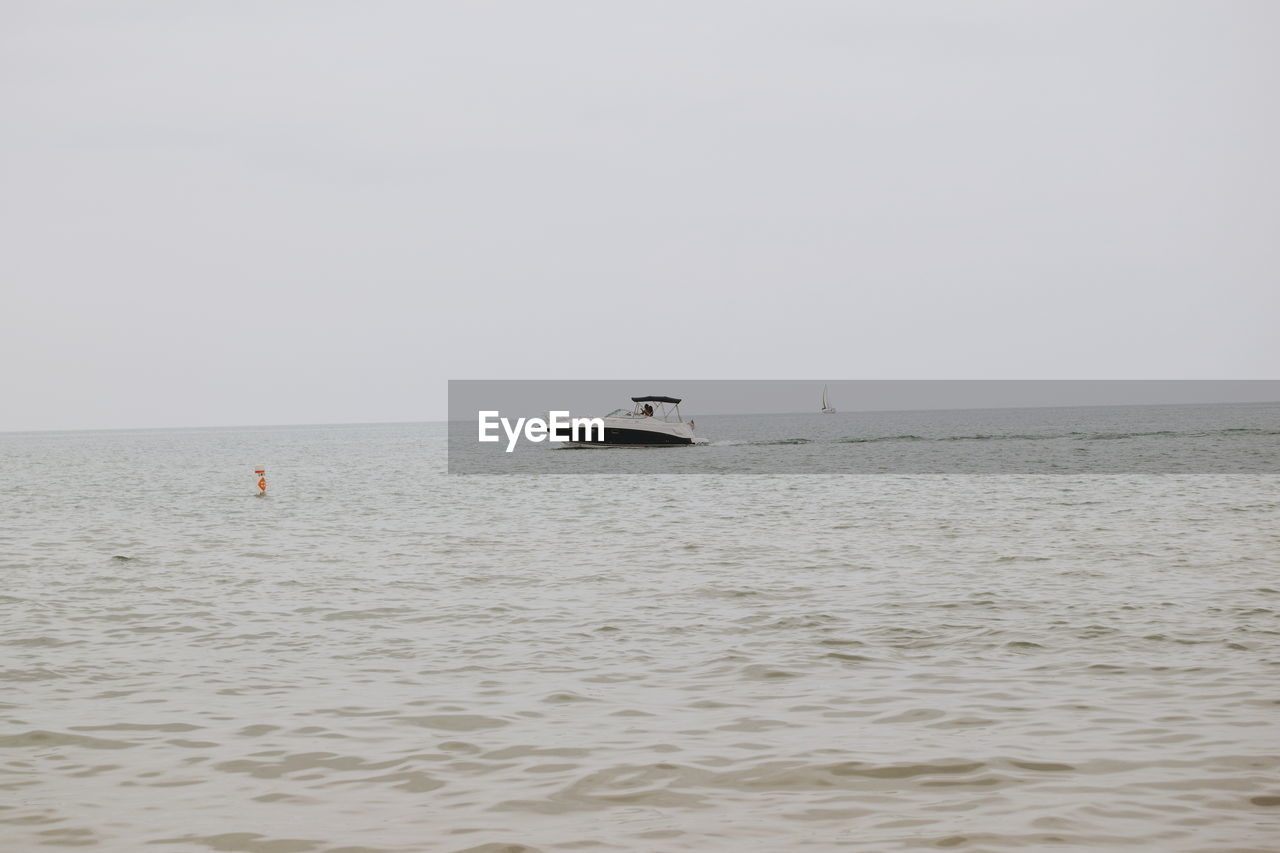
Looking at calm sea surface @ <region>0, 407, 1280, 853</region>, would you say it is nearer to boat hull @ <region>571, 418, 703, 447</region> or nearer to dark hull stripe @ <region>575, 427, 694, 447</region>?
boat hull @ <region>571, 418, 703, 447</region>

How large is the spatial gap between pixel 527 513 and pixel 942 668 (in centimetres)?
2113

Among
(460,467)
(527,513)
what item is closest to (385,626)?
(527,513)

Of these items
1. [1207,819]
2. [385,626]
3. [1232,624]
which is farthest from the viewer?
[385,626]

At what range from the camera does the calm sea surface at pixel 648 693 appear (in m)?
6.23

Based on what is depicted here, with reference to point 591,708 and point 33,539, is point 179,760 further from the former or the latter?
point 33,539

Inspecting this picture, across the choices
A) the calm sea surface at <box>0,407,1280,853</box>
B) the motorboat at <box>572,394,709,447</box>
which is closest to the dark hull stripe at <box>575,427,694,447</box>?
the motorboat at <box>572,394,709,447</box>

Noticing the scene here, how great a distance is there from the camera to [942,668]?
33.2 ft

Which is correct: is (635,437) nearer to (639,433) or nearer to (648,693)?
(639,433)

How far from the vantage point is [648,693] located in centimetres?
938

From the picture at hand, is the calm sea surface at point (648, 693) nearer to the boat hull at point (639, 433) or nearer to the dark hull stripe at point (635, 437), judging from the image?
the boat hull at point (639, 433)

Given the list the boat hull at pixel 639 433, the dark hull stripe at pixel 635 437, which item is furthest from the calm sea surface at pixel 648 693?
the dark hull stripe at pixel 635 437

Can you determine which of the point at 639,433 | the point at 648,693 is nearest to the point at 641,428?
the point at 639,433

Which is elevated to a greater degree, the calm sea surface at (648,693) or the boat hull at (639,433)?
the boat hull at (639,433)

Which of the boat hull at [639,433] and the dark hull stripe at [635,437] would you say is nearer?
the boat hull at [639,433]
